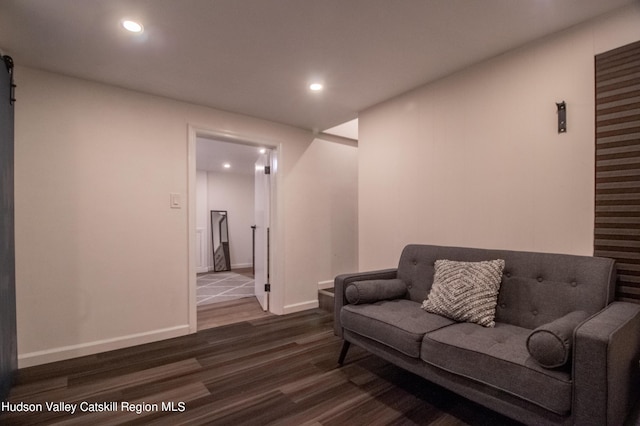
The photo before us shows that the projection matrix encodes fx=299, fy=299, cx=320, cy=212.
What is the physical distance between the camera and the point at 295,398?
1.81 metres

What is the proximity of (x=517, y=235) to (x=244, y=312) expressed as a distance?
292 centimetres

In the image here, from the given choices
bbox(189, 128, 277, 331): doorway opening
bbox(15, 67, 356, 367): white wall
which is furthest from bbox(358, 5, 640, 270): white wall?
bbox(15, 67, 356, 367): white wall

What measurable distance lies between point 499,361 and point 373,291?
3.05 ft

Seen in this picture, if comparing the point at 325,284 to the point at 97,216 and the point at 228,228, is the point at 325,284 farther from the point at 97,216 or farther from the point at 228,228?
the point at 228,228

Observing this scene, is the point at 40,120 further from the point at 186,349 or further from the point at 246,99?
the point at 186,349

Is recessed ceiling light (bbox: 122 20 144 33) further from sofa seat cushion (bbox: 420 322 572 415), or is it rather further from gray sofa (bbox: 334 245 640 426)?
sofa seat cushion (bbox: 420 322 572 415)

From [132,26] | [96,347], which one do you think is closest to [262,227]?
[96,347]

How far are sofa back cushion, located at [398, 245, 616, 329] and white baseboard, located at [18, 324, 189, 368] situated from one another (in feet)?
8.55

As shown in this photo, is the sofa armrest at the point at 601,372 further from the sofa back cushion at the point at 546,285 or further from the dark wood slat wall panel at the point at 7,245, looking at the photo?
the dark wood slat wall panel at the point at 7,245

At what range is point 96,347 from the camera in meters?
2.45

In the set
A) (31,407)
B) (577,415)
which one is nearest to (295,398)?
(577,415)

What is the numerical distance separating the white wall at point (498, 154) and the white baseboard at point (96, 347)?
2076mm

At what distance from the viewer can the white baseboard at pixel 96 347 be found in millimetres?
2227

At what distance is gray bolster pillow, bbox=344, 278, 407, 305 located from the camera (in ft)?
6.97
